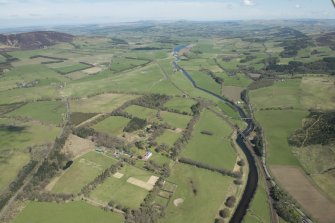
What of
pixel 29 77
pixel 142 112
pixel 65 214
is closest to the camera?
pixel 65 214

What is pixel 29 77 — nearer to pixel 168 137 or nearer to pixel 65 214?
pixel 168 137

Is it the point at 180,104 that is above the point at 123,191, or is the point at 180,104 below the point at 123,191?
above

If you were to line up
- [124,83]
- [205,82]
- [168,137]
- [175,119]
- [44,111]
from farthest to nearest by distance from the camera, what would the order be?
[205,82]
[124,83]
[44,111]
[175,119]
[168,137]

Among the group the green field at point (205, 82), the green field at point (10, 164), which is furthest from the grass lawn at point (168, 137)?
the green field at point (205, 82)

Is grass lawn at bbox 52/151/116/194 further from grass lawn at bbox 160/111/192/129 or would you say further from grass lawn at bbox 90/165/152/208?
grass lawn at bbox 160/111/192/129

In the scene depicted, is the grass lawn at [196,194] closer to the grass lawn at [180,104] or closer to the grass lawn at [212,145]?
the grass lawn at [212,145]

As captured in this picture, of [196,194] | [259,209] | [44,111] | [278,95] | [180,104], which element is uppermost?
[44,111]

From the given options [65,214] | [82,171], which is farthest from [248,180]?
[65,214]
